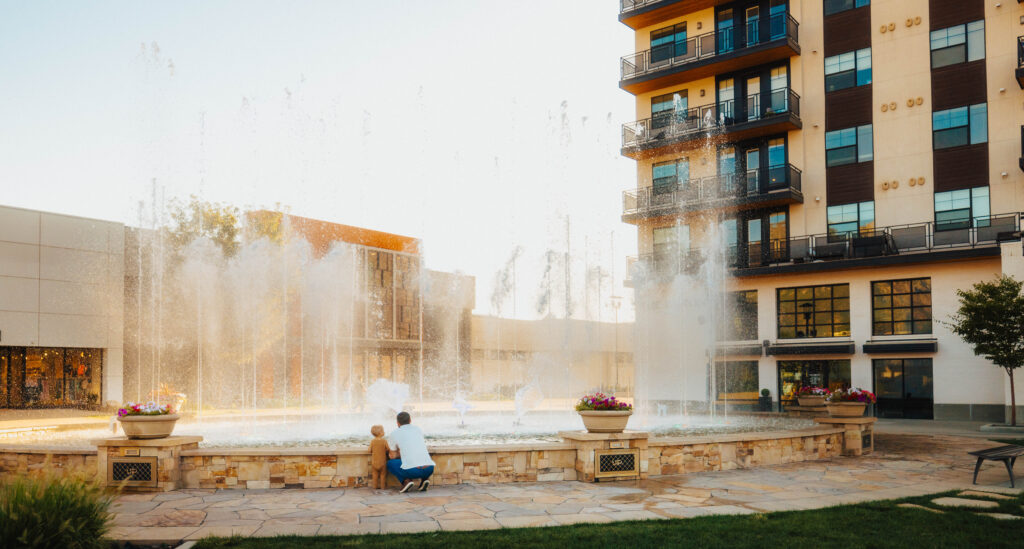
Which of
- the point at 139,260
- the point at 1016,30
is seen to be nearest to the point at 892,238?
the point at 1016,30

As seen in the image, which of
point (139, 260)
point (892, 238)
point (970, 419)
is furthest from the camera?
point (139, 260)

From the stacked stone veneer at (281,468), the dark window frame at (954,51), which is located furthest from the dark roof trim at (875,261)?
the stacked stone veneer at (281,468)

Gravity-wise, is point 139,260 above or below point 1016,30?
below

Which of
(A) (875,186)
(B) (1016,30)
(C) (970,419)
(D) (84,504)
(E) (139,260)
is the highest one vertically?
(B) (1016,30)

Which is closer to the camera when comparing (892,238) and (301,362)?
(892,238)

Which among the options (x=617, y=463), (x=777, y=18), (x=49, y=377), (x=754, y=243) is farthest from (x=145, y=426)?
(x=777, y=18)

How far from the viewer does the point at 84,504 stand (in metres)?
6.67

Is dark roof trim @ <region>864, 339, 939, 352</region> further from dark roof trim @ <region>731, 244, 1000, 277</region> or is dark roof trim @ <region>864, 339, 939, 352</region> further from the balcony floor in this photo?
the balcony floor

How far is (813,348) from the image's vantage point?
30.1 m

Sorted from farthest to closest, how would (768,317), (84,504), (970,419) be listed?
(768,317) < (970,419) < (84,504)

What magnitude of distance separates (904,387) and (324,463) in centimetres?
2451

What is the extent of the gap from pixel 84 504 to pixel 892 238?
95.8 ft

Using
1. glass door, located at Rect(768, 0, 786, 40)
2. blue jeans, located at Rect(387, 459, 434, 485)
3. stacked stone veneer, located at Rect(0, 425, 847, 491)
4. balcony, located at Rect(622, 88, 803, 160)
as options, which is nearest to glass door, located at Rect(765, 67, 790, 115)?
balcony, located at Rect(622, 88, 803, 160)

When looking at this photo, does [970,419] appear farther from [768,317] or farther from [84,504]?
[84,504]
